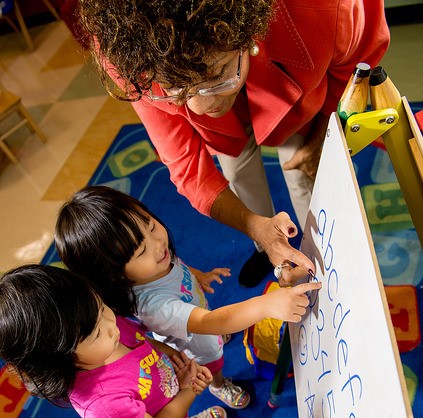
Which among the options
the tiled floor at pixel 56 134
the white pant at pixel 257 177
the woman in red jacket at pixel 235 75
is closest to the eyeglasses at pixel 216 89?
the woman in red jacket at pixel 235 75

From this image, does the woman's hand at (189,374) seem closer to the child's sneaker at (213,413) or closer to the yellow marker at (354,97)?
the child's sneaker at (213,413)

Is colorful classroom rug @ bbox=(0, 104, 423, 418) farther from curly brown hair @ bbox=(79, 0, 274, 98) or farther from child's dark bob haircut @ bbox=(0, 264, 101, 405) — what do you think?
curly brown hair @ bbox=(79, 0, 274, 98)

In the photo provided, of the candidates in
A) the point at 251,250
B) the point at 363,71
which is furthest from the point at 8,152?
the point at 363,71

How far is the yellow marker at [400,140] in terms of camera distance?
600 mm

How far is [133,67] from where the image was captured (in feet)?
1.98

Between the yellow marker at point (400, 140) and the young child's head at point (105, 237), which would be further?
the young child's head at point (105, 237)

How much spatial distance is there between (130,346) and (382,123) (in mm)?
662

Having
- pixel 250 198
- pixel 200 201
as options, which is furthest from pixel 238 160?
pixel 200 201

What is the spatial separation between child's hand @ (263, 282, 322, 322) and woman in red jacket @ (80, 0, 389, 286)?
45 mm

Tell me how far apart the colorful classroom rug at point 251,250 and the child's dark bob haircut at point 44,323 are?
747 mm

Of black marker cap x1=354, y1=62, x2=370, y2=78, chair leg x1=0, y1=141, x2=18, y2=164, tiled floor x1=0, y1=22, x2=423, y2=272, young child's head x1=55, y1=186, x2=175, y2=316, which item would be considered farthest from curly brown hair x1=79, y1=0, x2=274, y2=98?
chair leg x1=0, y1=141, x2=18, y2=164

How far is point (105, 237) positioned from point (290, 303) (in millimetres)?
388

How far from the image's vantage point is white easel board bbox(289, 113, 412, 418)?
1.34 ft

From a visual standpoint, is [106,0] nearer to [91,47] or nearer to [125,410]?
[91,47]
